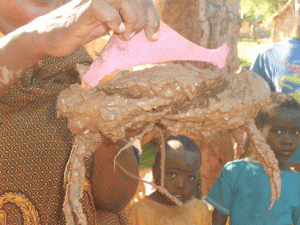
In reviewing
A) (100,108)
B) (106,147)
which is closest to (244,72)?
(100,108)

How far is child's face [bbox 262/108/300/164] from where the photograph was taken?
149cm

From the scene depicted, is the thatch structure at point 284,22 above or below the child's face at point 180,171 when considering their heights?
below

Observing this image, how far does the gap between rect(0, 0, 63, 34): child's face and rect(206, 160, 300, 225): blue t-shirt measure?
1266 mm

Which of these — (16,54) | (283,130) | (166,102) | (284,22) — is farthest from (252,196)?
(284,22)

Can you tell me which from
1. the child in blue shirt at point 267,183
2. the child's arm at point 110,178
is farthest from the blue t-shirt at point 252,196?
the child's arm at point 110,178

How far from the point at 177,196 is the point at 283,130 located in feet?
2.25

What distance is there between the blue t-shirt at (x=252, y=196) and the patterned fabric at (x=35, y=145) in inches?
38.1

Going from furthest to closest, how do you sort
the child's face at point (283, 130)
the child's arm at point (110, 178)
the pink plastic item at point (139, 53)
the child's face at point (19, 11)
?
the child's face at point (283, 130)
the child's arm at point (110, 178)
the child's face at point (19, 11)
the pink plastic item at point (139, 53)

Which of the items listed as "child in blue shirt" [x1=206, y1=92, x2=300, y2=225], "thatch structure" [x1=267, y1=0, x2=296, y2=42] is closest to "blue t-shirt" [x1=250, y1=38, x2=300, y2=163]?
"child in blue shirt" [x1=206, y1=92, x2=300, y2=225]

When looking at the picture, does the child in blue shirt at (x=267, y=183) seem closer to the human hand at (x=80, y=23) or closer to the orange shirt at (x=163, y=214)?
the orange shirt at (x=163, y=214)

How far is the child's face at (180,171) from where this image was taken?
162 cm

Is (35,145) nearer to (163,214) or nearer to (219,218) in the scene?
(163,214)

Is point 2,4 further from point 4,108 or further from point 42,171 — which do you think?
point 42,171

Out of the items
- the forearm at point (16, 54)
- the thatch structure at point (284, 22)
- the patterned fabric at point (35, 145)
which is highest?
the forearm at point (16, 54)
